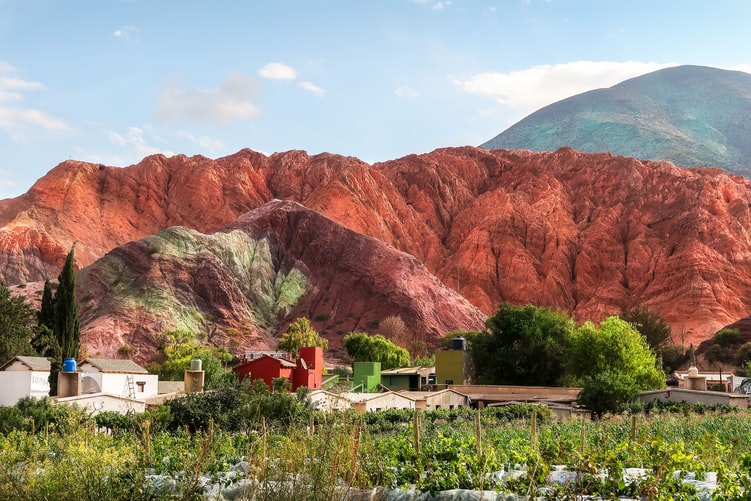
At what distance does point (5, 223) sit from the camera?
11144 centimetres

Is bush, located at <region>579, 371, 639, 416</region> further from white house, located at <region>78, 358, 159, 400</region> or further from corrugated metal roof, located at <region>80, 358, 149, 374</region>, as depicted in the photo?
corrugated metal roof, located at <region>80, 358, 149, 374</region>

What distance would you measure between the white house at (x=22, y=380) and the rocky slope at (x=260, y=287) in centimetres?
3669

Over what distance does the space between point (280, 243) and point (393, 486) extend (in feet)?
311

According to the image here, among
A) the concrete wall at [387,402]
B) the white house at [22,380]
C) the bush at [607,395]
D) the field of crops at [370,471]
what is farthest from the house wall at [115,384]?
the field of crops at [370,471]

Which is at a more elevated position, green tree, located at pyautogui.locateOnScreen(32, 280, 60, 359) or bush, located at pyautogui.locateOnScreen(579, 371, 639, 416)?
green tree, located at pyautogui.locateOnScreen(32, 280, 60, 359)

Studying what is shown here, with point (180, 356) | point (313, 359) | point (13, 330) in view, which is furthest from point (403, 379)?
point (13, 330)

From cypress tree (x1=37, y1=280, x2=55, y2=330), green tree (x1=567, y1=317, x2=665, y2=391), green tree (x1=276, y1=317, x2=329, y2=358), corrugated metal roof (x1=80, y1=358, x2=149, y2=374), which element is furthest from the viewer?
green tree (x1=276, y1=317, x2=329, y2=358)

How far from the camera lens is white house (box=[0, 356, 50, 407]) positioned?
126 feet

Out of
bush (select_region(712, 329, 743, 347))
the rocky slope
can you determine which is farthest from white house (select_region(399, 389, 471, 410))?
bush (select_region(712, 329, 743, 347))

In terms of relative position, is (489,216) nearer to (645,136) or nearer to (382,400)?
(645,136)

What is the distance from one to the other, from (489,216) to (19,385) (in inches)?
3314

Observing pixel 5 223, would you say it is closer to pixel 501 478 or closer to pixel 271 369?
pixel 271 369

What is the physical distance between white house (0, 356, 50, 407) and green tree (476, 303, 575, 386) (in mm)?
30110

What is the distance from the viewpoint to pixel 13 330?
48.3 meters
